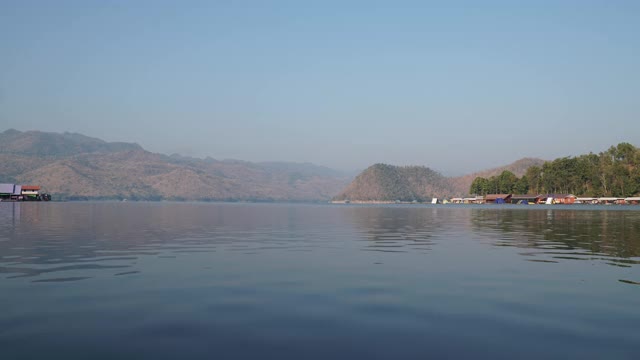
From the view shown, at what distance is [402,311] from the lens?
58.7ft

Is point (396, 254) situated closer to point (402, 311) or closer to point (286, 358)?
point (402, 311)

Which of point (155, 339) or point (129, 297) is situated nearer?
point (155, 339)

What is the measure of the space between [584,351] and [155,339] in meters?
10.6

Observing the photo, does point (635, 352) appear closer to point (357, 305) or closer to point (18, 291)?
point (357, 305)

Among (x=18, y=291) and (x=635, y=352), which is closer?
(x=635, y=352)

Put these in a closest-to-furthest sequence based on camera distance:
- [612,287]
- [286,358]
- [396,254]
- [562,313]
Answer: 1. [286,358]
2. [562,313]
3. [612,287]
4. [396,254]

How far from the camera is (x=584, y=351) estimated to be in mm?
13227

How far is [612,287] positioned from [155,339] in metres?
18.5

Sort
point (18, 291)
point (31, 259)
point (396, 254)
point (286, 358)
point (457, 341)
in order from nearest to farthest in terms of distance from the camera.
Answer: point (286, 358), point (457, 341), point (18, 291), point (31, 259), point (396, 254)

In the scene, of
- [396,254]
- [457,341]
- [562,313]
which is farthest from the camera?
[396,254]

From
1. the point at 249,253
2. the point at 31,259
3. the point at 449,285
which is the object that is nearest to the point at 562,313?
the point at 449,285

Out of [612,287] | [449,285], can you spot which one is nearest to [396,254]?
[449,285]

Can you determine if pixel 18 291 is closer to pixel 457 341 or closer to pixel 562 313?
pixel 457 341

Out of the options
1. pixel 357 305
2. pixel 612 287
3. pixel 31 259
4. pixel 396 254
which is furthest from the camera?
pixel 396 254
